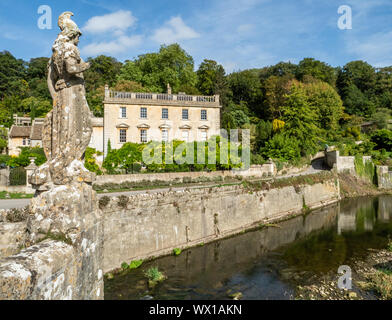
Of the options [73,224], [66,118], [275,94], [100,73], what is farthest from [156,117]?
[100,73]

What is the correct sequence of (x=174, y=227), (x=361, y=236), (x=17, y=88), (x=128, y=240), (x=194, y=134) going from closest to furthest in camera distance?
(x=128, y=240) < (x=174, y=227) < (x=361, y=236) < (x=194, y=134) < (x=17, y=88)

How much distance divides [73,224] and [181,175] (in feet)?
71.4

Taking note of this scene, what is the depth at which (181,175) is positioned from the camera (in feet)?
81.6

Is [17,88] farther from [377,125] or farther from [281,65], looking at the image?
[377,125]

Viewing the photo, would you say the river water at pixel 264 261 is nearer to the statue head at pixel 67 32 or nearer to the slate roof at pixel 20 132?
the statue head at pixel 67 32

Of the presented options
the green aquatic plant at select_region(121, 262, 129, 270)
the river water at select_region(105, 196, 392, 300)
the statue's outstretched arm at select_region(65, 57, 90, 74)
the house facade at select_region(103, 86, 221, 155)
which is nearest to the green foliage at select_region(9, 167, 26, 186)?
the green aquatic plant at select_region(121, 262, 129, 270)

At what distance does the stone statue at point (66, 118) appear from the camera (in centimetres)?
331

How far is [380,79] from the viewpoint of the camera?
2425 inches

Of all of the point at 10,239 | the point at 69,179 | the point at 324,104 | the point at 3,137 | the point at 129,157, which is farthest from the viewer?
the point at 324,104

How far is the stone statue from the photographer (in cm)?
331

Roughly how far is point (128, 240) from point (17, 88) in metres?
58.7

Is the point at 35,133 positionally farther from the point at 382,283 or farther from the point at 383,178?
the point at 383,178

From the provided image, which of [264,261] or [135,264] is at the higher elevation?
[135,264]

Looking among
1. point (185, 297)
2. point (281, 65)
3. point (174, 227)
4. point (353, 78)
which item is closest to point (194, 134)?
point (174, 227)
